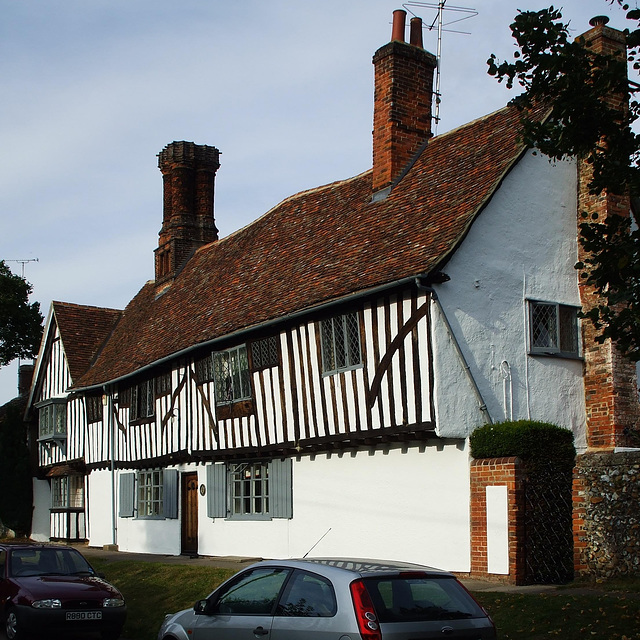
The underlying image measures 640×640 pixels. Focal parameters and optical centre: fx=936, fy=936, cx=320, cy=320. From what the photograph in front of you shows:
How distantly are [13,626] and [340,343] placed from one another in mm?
7399

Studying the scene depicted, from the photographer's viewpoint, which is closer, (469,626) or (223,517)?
(469,626)

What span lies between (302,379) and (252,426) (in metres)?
2.16

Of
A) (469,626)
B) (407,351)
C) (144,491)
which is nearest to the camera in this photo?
(469,626)

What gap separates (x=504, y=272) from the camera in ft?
53.1

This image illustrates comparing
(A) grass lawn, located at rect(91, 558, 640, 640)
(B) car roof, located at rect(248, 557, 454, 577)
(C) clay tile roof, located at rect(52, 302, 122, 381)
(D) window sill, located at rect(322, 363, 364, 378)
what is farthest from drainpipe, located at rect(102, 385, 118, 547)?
(B) car roof, located at rect(248, 557, 454, 577)

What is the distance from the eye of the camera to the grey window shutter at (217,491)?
20953mm

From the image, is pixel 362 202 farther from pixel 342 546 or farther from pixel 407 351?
pixel 342 546

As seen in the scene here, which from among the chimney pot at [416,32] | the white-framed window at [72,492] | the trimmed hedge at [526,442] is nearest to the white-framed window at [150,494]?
the white-framed window at [72,492]

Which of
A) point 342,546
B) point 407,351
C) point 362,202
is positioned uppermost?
point 362,202

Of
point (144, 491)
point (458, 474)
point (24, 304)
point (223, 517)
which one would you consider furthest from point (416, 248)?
point (24, 304)

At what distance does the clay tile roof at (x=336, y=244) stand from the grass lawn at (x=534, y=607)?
17.1 feet

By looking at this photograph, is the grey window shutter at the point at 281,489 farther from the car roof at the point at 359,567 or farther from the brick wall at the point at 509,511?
the car roof at the point at 359,567

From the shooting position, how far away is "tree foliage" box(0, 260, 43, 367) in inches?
1599

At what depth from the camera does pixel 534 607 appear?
456 inches
